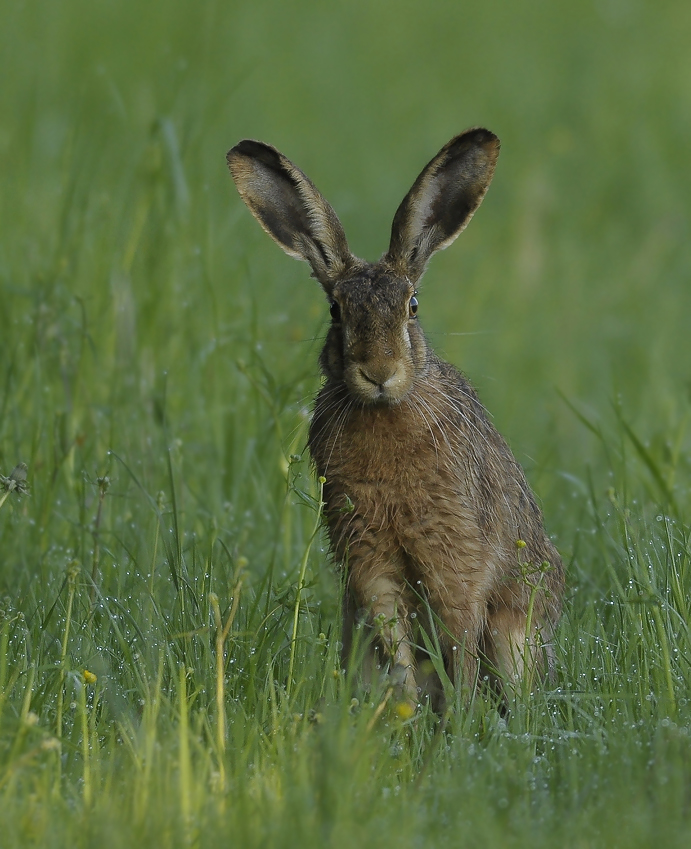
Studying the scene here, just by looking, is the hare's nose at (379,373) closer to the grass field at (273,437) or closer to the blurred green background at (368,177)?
the grass field at (273,437)

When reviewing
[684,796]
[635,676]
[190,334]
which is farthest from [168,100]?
[684,796]

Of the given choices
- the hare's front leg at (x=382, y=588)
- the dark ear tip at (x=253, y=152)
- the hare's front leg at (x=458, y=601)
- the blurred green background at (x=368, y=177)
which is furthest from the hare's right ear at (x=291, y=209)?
the hare's front leg at (x=458, y=601)

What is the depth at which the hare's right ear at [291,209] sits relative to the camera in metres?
4.61

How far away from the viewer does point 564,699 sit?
3766 millimetres

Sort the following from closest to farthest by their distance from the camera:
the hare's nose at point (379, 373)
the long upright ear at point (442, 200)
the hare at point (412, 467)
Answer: the hare's nose at point (379, 373) → the hare at point (412, 467) → the long upright ear at point (442, 200)

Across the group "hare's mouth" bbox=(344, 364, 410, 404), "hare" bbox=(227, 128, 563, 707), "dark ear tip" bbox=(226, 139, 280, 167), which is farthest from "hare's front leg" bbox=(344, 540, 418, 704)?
"dark ear tip" bbox=(226, 139, 280, 167)

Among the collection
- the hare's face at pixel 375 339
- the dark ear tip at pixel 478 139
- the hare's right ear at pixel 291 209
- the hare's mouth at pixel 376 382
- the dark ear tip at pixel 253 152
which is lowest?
the hare's mouth at pixel 376 382

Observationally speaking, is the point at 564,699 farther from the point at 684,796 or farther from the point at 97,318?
the point at 97,318

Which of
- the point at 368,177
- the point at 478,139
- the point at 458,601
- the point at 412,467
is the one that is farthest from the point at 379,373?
the point at 368,177

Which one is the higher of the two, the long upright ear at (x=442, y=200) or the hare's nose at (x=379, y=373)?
the long upright ear at (x=442, y=200)

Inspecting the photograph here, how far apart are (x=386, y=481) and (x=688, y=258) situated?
20.4 ft

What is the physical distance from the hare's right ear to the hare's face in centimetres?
23

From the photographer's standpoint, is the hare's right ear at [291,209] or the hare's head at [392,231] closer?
the hare's head at [392,231]

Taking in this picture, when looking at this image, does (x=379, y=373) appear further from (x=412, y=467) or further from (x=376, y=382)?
(x=412, y=467)
